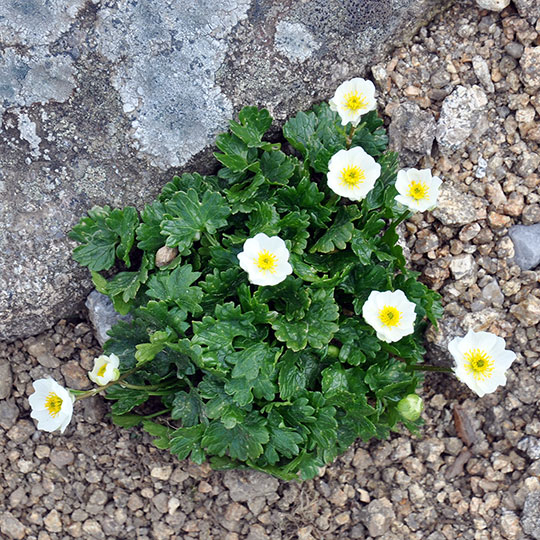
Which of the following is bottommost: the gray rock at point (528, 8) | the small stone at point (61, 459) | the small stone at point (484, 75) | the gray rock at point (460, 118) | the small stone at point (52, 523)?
the small stone at point (52, 523)

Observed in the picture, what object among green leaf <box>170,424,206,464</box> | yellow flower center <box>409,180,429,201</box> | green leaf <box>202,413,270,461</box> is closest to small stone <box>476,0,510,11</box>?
yellow flower center <box>409,180,429,201</box>

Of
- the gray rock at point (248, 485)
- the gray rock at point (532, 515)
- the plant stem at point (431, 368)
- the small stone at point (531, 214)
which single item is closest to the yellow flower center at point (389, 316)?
the plant stem at point (431, 368)

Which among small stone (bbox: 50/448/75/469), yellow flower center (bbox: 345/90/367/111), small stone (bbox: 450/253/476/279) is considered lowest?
small stone (bbox: 50/448/75/469)

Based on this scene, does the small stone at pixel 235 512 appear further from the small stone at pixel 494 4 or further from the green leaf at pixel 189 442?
the small stone at pixel 494 4

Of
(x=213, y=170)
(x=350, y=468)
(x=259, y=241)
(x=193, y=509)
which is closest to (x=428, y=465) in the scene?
(x=350, y=468)

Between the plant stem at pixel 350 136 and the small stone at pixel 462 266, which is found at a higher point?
the plant stem at pixel 350 136

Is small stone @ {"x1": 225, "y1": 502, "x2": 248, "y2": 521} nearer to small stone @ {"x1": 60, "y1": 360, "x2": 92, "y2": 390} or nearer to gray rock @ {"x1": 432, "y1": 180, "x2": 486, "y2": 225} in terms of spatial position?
small stone @ {"x1": 60, "y1": 360, "x2": 92, "y2": 390}

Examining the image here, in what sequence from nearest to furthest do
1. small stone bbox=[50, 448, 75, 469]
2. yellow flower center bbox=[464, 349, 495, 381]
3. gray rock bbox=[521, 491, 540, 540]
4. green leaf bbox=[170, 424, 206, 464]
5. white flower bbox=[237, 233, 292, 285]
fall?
white flower bbox=[237, 233, 292, 285] → yellow flower center bbox=[464, 349, 495, 381] → green leaf bbox=[170, 424, 206, 464] → gray rock bbox=[521, 491, 540, 540] → small stone bbox=[50, 448, 75, 469]
